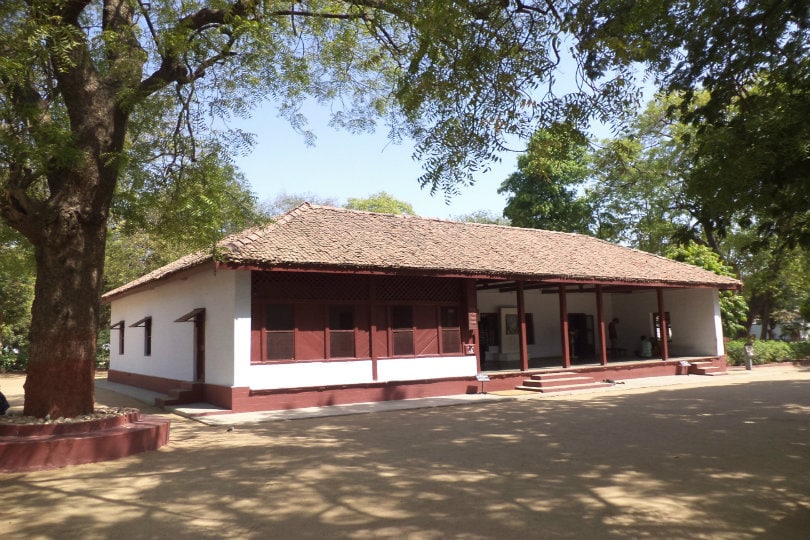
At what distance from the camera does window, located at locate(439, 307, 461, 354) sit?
48.7 feet

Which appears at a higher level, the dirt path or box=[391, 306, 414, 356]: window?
box=[391, 306, 414, 356]: window

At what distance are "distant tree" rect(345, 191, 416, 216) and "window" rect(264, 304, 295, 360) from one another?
89.9 ft

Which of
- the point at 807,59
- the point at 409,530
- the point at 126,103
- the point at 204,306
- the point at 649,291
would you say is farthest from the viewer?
the point at 649,291

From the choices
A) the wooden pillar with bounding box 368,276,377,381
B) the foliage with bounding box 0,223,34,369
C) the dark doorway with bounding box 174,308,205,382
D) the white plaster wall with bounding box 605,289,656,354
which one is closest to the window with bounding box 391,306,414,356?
the wooden pillar with bounding box 368,276,377,381

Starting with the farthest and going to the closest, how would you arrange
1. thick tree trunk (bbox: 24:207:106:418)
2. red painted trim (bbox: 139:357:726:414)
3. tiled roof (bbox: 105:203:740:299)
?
tiled roof (bbox: 105:203:740:299)
red painted trim (bbox: 139:357:726:414)
thick tree trunk (bbox: 24:207:106:418)

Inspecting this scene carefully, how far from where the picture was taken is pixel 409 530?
4652mm

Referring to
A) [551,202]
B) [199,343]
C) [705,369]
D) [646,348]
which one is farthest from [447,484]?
[551,202]

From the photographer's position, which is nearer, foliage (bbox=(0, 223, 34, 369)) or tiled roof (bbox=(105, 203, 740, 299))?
tiled roof (bbox=(105, 203, 740, 299))

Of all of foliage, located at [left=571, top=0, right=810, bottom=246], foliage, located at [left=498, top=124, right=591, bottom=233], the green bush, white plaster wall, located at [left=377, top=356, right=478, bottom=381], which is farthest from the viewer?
foliage, located at [left=498, top=124, right=591, bottom=233]

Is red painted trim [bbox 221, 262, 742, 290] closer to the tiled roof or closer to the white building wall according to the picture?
the tiled roof

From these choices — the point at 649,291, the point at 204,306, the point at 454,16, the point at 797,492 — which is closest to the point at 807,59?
the point at 454,16

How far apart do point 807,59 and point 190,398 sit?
12836mm

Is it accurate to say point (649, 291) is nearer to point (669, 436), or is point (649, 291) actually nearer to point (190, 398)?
point (669, 436)

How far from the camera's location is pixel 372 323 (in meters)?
13.7
